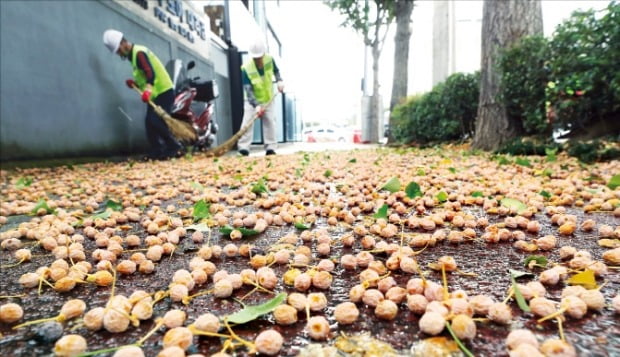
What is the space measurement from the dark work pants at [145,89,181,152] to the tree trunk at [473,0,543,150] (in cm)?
459

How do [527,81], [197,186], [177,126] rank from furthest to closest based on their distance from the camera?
[177,126] → [527,81] → [197,186]

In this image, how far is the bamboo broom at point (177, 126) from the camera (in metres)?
5.44

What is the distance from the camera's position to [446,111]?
22.8 feet

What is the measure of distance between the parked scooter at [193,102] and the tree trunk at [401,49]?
519cm

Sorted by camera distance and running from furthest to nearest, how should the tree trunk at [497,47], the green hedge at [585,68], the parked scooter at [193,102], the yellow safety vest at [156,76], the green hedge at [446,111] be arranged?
the green hedge at [446,111], the parked scooter at [193,102], the yellow safety vest at [156,76], the tree trunk at [497,47], the green hedge at [585,68]

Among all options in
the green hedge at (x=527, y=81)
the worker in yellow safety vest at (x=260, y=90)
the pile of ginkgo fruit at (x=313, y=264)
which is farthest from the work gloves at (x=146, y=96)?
the green hedge at (x=527, y=81)

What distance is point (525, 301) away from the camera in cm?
75

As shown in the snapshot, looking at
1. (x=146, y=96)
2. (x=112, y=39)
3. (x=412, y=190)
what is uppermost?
(x=112, y=39)

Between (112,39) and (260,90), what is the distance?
2.32 metres

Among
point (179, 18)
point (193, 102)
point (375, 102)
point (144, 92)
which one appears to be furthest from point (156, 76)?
point (375, 102)

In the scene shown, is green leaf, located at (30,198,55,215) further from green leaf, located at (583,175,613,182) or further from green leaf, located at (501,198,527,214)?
green leaf, located at (583,175,613,182)

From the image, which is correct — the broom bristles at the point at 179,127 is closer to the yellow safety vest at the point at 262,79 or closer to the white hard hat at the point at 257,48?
the yellow safety vest at the point at 262,79

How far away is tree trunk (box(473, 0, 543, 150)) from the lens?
4.75 meters

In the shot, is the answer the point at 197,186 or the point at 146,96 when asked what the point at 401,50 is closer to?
the point at 146,96
